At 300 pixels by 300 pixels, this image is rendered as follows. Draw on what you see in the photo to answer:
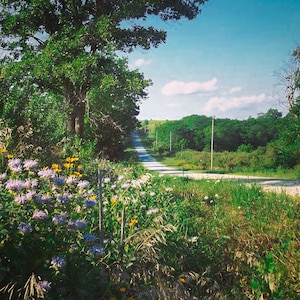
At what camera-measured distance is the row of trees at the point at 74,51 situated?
29.2ft

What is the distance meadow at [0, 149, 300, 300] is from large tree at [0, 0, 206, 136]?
477cm

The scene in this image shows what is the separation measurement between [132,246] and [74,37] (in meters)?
7.51

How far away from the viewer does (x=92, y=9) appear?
10688 millimetres

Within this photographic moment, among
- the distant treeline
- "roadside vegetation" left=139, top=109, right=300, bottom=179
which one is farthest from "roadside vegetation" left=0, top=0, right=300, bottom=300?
the distant treeline

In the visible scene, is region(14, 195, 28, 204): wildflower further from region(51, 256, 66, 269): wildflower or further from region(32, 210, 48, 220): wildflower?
region(51, 256, 66, 269): wildflower

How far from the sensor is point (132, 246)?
299 centimetres

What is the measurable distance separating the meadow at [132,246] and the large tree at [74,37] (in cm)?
477

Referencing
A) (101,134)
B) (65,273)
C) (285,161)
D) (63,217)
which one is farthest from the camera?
(285,161)

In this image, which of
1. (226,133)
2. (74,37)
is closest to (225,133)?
(226,133)

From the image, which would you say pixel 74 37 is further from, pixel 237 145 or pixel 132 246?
pixel 237 145

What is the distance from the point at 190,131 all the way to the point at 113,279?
124ft

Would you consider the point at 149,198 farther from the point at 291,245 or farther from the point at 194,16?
the point at 194,16

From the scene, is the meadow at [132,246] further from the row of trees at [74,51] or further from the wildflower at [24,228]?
the row of trees at [74,51]

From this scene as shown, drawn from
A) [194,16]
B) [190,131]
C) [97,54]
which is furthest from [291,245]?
[190,131]
